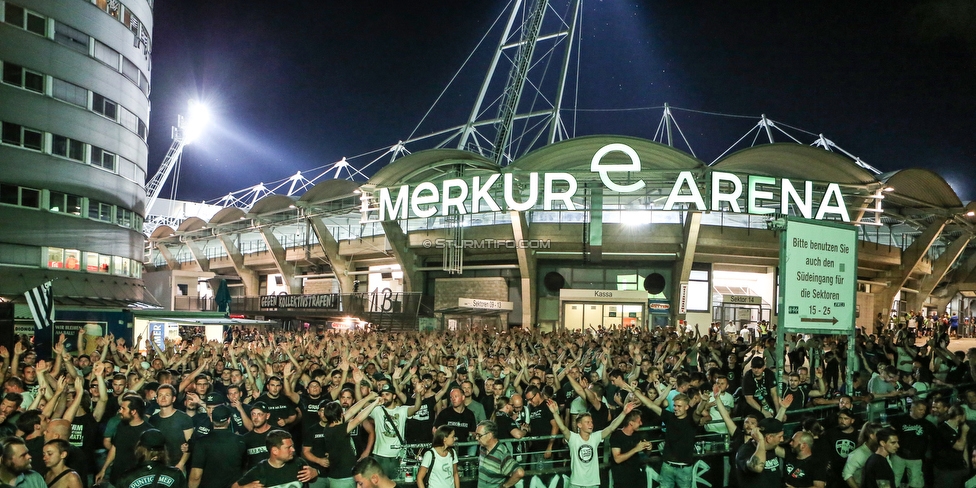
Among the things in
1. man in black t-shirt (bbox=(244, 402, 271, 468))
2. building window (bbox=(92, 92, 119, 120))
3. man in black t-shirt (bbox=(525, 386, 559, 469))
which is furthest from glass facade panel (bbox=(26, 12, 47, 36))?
man in black t-shirt (bbox=(525, 386, 559, 469))

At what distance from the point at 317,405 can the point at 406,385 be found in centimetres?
332

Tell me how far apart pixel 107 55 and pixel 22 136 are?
6051mm

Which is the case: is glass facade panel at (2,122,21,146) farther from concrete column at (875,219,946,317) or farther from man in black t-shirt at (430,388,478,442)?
concrete column at (875,219,946,317)

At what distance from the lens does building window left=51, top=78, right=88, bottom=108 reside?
32.0 metres

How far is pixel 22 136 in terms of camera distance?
3089cm

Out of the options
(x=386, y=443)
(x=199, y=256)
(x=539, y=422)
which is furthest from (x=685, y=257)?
(x=199, y=256)

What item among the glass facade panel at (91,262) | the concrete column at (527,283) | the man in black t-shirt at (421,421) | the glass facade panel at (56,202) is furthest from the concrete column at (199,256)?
the man in black t-shirt at (421,421)

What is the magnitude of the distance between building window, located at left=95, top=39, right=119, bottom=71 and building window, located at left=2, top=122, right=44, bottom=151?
4.92 meters

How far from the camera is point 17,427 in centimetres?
706

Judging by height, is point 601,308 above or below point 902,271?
below

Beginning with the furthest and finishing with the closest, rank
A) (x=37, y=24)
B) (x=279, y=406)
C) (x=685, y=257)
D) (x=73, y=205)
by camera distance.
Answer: (x=685, y=257), (x=73, y=205), (x=37, y=24), (x=279, y=406)

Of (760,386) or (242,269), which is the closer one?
(760,386)

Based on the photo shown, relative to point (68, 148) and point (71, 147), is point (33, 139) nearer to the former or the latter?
point (68, 148)

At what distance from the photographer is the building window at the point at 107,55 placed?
33812 mm
